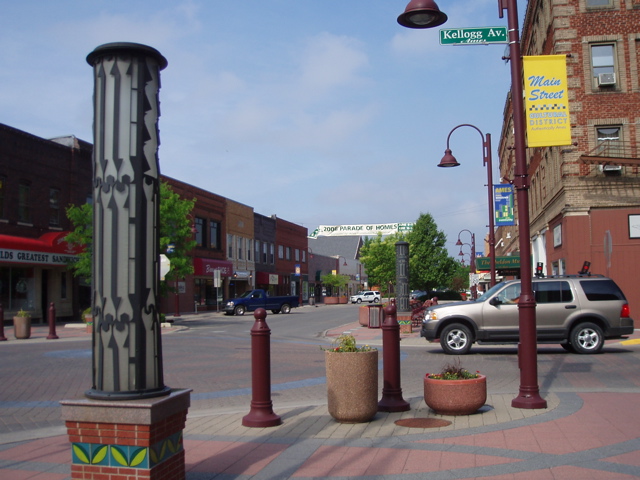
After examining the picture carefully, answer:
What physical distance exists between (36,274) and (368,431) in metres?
28.5

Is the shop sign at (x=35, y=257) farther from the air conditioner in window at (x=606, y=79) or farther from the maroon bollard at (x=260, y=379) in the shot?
the air conditioner in window at (x=606, y=79)

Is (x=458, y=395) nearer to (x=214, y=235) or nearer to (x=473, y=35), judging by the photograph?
(x=473, y=35)

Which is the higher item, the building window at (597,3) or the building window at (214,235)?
the building window at (597,3)

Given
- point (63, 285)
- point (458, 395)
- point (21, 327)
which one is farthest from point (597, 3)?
point (63, 285)

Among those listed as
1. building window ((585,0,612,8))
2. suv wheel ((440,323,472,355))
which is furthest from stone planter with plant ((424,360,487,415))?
building window ((585,0,612,8))

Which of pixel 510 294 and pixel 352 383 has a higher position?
pixel 510 294

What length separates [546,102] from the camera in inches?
385

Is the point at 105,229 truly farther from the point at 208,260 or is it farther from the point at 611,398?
the point at 208,260

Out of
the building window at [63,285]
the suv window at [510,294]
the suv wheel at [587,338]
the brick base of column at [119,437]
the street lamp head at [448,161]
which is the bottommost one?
the suv wheel at [587,338]

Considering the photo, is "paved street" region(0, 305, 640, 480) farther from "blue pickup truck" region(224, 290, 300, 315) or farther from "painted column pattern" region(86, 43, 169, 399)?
"blue pickup truck" region(224, 290, 300, 315)

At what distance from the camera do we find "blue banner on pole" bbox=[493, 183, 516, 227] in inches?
970

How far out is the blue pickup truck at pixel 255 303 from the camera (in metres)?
42.2

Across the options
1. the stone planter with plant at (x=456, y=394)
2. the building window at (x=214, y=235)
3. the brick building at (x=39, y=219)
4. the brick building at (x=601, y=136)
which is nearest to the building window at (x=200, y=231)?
the building window at (x=214, y=235)

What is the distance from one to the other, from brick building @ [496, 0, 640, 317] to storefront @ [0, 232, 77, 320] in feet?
73.0
